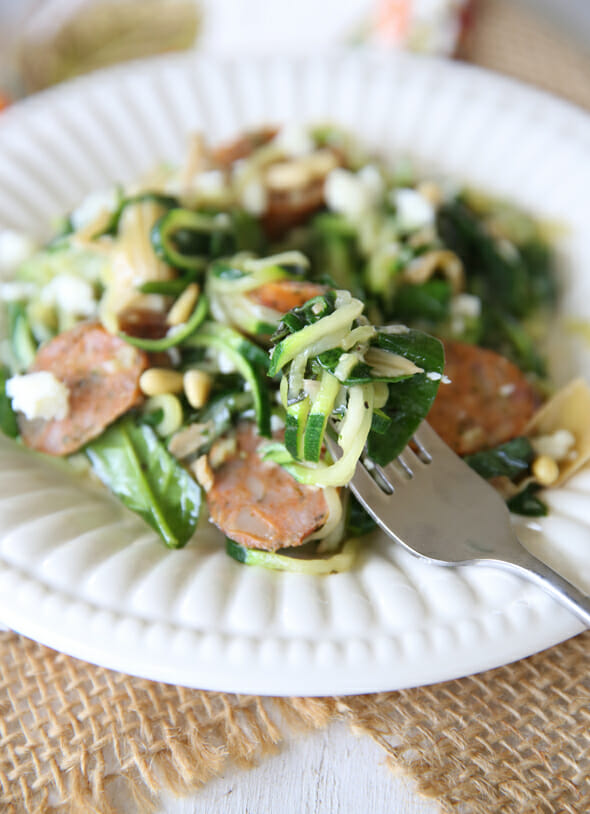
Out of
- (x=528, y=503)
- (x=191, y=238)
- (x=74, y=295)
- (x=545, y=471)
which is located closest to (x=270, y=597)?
(x=528, y=503)

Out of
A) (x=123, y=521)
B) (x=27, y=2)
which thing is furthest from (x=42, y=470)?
(x=27, y=2)

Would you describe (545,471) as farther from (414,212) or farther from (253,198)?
(253,198)

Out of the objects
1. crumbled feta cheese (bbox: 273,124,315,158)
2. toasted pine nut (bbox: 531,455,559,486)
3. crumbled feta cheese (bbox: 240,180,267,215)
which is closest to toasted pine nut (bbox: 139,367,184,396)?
crumbled feta cheese (bbox: 240,180,267,215)

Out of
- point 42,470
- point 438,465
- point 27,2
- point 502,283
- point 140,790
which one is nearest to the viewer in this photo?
point 140,790

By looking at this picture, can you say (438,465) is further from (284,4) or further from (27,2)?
(27,2)

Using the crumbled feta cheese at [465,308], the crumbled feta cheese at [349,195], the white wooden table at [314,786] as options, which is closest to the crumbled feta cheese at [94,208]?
the crumbled feta cheese at [349,195]

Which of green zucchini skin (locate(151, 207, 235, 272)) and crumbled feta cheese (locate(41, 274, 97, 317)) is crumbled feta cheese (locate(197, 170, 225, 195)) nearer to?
green zucchini skin (locate(151, 207, 235, 272))

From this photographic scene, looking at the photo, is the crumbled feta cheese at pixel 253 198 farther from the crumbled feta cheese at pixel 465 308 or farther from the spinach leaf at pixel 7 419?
the spinach leaf at pixel 7 419
